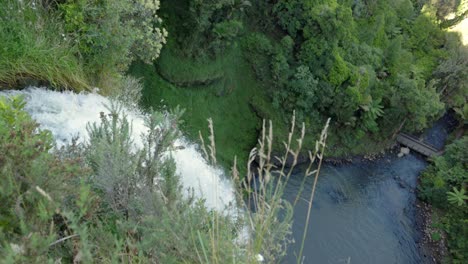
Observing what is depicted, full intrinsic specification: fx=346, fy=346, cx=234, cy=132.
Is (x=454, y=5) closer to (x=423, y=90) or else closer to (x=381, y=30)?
(x=381, y=30)

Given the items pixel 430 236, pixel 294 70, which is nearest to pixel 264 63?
pixel 294 70

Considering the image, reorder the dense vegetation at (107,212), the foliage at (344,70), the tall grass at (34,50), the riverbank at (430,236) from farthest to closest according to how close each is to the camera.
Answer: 1. the foliage at (344,70)
2. the riverbank at (430,236)
3. the tall grass at (34,50)
4. the dense vegetation at (107,212)

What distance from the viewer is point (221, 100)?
14141 mm

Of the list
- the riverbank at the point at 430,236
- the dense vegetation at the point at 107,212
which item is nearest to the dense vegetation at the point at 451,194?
the riverbank at the point at 430,236

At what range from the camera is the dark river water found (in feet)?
38.9

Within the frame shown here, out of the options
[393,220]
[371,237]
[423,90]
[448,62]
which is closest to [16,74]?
[371,237]

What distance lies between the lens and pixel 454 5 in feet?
71.7

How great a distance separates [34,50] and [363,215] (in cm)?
1227

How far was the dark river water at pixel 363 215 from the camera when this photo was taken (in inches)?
467

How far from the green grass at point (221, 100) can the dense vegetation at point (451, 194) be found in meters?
8.00

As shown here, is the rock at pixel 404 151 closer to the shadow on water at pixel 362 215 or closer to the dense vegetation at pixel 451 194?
the shadow on water at pixel 362 215

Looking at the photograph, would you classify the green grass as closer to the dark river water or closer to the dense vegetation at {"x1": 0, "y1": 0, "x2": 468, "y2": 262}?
the dense vegetation at {"x1": 0, "y1": 0, "x2": 468, "y2": 262}

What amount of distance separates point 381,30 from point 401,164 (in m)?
6.72

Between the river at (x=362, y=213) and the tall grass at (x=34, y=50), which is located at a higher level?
the tall grass at (x=34, y=50)
